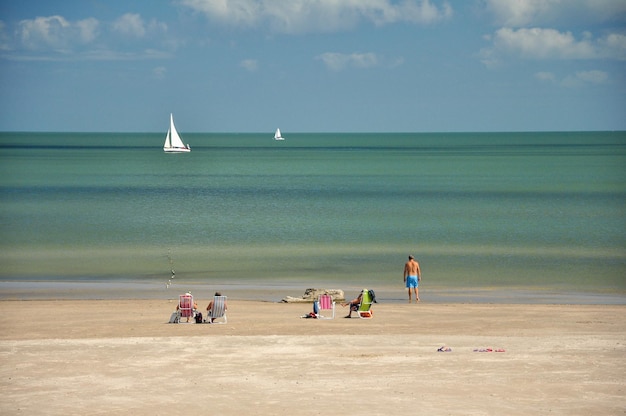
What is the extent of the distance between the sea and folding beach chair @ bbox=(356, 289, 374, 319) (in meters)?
5.21

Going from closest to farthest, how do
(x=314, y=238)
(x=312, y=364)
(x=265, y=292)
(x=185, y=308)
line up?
(x=312, y=364), (x=185, y=308), (x=265, y=292), (x=314, y=238)

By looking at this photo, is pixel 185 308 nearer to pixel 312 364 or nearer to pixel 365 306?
pixel 365 306

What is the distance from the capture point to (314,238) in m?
51.6

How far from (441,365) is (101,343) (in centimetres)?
728

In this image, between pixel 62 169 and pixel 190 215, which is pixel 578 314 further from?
pixel 62 169

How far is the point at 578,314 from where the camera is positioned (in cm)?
2592

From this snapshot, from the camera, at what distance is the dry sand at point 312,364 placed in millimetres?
15430

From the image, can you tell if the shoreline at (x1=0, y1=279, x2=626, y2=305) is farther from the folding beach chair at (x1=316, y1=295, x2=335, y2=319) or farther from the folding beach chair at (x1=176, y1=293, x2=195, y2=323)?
the folding beach chair at (x1=176, y1=293, x2=195, y2=323)

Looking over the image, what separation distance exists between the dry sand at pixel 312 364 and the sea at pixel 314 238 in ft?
22.4

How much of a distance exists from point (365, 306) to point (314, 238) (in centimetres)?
2695

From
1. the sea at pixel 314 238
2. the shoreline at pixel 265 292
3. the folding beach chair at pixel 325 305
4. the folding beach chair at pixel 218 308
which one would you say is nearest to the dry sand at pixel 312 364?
the folding beach chair at pixel 325 305

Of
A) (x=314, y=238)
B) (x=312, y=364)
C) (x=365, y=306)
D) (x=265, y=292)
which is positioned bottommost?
(x=312, y=364)

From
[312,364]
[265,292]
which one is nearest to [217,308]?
[312,364]

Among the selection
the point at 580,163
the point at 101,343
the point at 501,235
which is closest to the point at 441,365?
the point at 101,343
